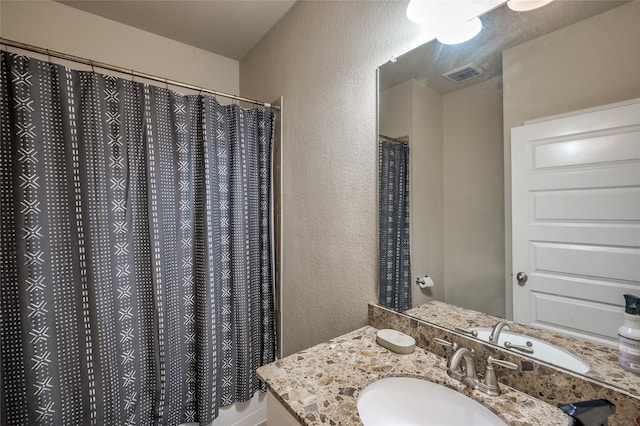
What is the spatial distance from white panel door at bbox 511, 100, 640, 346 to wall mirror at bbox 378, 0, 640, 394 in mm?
24

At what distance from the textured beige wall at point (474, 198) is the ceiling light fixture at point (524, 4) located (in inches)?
7.3

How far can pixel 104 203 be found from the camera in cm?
121

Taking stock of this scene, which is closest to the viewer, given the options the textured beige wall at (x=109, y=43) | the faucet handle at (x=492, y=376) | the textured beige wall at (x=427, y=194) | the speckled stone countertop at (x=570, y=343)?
the speckled stone countertop at (x=570, y=343)

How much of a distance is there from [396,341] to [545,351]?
1.32 feet

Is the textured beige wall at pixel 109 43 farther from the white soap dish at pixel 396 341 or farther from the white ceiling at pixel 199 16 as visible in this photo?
the white soap dish at pixel 396 341

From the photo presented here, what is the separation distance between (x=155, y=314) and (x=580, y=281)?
1613mm

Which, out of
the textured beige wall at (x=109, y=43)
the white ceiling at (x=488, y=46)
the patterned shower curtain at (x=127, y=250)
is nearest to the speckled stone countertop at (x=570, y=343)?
the white ceiling at (x=488, y=46)

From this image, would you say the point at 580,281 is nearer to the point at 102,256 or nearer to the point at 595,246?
the point at 595,246

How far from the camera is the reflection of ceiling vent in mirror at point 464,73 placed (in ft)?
2.81

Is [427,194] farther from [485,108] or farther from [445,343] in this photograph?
[445,343]

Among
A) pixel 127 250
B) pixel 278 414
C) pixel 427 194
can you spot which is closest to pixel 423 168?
pixel 427 194

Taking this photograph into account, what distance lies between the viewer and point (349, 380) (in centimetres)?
77

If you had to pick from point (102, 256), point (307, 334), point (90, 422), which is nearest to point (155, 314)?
point (102, 256)

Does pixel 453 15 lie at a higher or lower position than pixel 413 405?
higher
